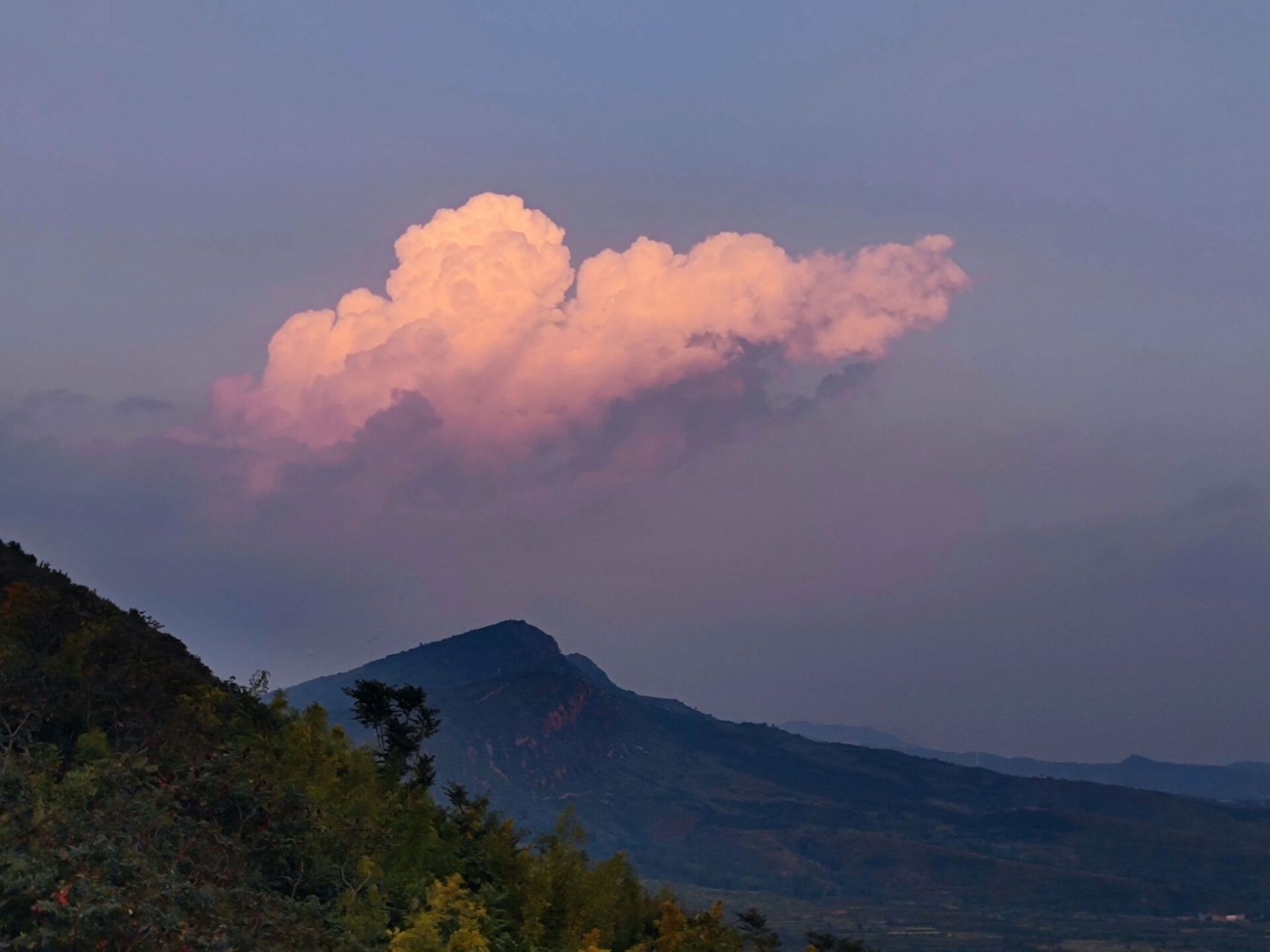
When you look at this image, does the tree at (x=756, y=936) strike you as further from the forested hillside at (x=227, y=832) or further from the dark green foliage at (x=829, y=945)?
the dark green foliage at (x=829, y=945)

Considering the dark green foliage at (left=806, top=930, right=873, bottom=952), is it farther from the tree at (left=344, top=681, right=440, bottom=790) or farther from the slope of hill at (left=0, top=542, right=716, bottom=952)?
the slope of hill at (left=0, top=542, right=716, bottom=952)

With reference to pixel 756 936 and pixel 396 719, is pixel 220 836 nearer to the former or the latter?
pixel 396 719

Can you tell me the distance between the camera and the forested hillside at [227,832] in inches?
1001

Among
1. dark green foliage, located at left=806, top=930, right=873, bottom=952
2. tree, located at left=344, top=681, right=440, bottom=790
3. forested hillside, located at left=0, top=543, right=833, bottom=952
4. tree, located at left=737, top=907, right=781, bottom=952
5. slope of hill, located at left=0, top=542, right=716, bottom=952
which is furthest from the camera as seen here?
dark green foliage, located at left=806, top=930, right=873, bottom=952

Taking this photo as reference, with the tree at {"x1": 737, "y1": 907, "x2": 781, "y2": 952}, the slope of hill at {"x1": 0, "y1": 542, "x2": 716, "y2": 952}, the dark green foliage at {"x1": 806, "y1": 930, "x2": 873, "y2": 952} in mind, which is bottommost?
the dark green foliage at {"x1": 806, "y1": 930, "x2": 873, "y2": 952}

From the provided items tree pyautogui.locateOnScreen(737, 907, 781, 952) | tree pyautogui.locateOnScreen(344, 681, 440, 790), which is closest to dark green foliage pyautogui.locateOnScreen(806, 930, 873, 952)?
tree pyautogui.locateOnScreen(737, 907, 781, 952)

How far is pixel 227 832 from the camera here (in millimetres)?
36750

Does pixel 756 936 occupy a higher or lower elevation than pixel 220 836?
lower

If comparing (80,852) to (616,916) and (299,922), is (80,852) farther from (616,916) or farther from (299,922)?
(616,916)

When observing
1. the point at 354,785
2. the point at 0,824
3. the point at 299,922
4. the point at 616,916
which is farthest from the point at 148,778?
the point at 616,916

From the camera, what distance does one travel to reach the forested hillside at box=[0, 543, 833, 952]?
25.4 metres

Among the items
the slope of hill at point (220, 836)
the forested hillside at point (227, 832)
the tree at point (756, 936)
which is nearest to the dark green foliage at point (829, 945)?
the tree at point (756, 936)

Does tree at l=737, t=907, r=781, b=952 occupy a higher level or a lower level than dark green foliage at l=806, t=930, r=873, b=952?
higher

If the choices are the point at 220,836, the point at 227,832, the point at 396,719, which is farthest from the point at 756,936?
the point at 220,836
